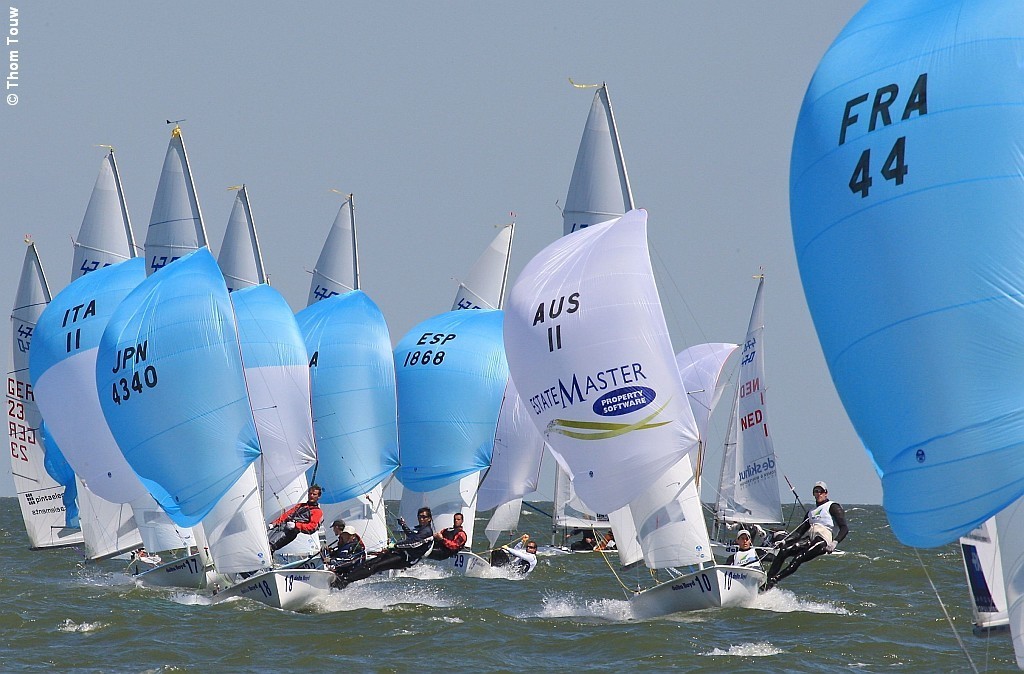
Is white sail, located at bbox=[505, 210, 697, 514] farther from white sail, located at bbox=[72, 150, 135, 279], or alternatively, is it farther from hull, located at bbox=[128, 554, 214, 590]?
white sail, located at bbox=[72, 150, 135, 279]

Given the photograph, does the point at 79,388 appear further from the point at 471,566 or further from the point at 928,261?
the point at 928,261

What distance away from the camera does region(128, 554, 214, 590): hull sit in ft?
74.4

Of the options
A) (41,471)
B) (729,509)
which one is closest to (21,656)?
(41,471)

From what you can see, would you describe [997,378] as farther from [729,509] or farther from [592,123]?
[729,509]

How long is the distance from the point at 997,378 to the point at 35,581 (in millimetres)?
19969

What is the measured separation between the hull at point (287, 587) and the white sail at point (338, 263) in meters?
14.7

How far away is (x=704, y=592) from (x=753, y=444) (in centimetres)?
1585

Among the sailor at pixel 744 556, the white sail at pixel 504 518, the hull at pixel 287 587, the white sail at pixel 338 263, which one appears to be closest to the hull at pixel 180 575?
the hull at pixel 287 587

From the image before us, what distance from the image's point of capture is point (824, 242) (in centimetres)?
1080

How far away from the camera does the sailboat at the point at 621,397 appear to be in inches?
715

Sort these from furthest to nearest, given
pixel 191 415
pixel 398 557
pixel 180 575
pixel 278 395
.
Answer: pixel 278 395 → pixel 180 575 → pixel 398 557 → pixel 191 415

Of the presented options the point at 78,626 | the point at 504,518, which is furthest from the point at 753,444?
the point at 78,626

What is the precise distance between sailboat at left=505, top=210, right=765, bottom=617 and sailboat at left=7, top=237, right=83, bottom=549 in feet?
54.7

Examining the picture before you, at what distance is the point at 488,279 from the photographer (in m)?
35.2
